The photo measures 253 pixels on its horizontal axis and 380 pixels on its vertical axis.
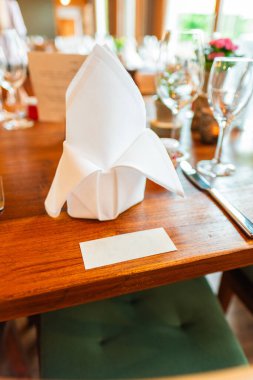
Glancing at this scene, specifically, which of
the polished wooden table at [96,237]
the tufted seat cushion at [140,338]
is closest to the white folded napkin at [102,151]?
the polished wooden table at [96,237]

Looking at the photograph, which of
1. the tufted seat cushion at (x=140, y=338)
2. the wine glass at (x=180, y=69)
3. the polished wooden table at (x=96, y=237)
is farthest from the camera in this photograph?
the wine glass at (x=180, y=69)

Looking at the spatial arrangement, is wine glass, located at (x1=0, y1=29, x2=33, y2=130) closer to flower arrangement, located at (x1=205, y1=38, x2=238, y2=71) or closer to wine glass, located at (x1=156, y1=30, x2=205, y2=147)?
wine glass, located at (x1=156, y1=30, x2=205, y2=147)

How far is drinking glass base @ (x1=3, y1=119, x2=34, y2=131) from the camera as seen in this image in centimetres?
87

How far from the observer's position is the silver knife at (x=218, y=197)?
1.41ft

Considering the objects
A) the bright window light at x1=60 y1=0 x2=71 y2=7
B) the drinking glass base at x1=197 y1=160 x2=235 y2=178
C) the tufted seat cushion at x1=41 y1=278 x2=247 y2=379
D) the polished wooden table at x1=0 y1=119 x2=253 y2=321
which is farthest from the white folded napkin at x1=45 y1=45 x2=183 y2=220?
the bright window light at x1=60 y1=0 x2=71 y2=7

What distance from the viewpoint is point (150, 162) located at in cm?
45

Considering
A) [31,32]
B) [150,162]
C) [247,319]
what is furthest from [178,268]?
[31,32]

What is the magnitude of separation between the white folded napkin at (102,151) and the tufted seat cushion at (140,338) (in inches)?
12.0

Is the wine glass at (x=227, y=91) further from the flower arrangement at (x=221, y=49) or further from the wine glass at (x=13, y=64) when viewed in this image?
the wine glass at (x=13, y=64)

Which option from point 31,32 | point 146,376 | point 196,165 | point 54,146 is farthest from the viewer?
point 31,32

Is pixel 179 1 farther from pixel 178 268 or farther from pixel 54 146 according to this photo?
pixel 178 268

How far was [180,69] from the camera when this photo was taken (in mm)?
695

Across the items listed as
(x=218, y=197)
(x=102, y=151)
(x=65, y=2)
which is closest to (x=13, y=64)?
(x=102, y=151)

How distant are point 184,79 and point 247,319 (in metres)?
1.02
